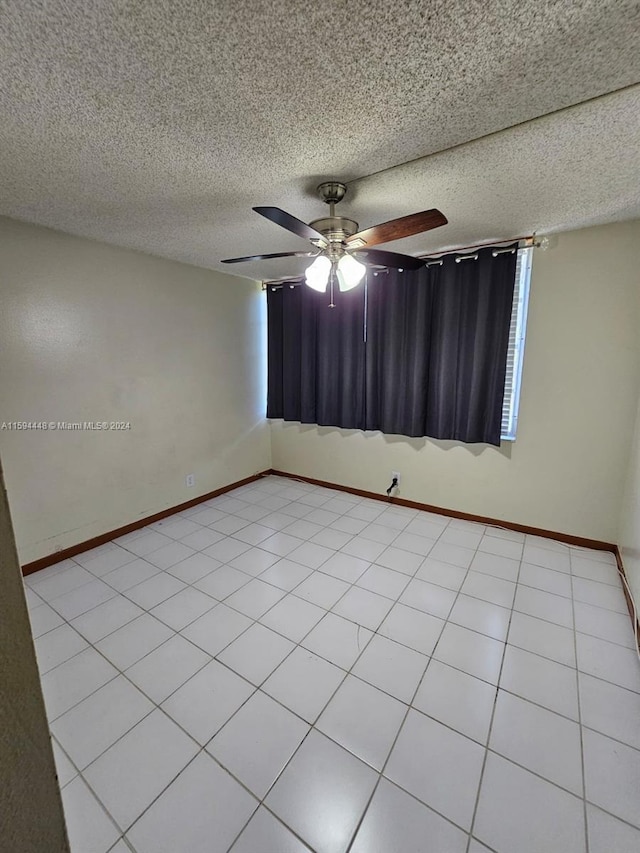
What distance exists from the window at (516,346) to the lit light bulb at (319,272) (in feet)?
5.39

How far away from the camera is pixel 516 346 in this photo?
2783 millimetres

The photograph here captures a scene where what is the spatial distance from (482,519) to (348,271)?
2.39 meters

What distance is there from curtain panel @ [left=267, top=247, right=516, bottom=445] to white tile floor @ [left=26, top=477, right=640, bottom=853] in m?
1.22

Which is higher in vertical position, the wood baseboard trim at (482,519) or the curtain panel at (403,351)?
the curtain panel at (403,351)

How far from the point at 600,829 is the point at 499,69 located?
2.41 m

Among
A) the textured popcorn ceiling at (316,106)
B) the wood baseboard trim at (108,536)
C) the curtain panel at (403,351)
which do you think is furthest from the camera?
the curtain panel at (403,351)

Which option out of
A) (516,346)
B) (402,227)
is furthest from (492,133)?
(516,346)

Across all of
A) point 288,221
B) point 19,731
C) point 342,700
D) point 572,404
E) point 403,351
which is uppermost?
point 288,221

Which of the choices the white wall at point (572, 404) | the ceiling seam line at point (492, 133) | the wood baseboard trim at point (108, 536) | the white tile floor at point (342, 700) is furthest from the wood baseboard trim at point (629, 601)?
the wood baseboard trim at point (108, 536)

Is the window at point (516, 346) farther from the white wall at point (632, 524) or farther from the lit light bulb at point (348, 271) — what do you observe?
the lit light bulb at point (348, 271)

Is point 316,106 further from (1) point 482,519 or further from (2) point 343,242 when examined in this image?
(1) point 482,519

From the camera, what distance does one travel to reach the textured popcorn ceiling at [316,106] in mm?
958

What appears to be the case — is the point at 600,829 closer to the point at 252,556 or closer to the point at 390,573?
the point at 390,573

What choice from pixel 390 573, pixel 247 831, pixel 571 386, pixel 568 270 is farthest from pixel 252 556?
pixel 568 270
